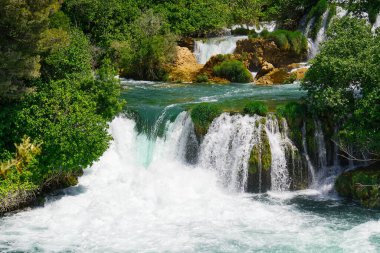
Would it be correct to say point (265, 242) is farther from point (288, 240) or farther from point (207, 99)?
point (207, 99)

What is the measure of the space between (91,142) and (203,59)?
21.9 m

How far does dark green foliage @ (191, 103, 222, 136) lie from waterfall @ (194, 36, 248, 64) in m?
16.5

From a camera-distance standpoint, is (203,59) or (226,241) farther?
(203,59)

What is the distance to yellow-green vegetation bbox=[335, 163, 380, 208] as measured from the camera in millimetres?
18281

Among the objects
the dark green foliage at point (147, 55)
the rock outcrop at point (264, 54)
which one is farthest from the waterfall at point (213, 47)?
the dark green foliage at point (147, 55)

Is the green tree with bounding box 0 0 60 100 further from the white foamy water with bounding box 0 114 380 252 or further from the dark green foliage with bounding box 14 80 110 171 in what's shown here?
the white foamy water with bounding box 0 114 380 252

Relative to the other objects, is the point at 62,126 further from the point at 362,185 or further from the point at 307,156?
the point at 362,185

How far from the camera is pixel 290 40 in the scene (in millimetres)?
36469

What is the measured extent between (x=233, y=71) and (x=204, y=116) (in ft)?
43.6

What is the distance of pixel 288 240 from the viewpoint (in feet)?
50.9

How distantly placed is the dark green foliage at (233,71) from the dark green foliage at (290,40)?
137 inches

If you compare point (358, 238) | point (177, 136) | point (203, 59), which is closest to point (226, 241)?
point (358, 238)

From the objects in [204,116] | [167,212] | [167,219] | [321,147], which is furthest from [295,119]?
[167,219]

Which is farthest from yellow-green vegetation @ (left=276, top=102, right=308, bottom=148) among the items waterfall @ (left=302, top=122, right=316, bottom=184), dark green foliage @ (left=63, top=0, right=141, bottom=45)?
dark green foliage @ (left=63, top=0, right=141, bottom=45)
